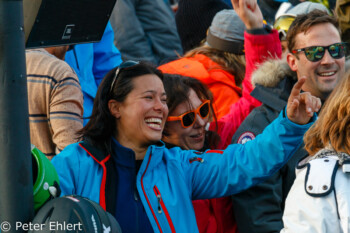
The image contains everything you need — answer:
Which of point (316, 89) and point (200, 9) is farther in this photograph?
point (200, 9)

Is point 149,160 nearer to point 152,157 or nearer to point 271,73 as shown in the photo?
point 152,157

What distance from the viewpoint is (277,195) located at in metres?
4.16

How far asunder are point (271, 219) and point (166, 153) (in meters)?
0.84

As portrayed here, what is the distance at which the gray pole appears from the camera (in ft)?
6.84

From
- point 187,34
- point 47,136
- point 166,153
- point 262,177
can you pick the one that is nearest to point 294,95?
point 262,177

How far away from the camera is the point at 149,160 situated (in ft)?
12.4

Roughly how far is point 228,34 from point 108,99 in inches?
78.1

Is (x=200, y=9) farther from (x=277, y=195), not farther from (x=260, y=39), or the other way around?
(x=277, y=195)

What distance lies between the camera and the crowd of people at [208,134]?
3.00 metres

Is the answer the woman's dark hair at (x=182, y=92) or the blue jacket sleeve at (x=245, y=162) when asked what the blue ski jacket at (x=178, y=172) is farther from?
the woman's dark hair at (x=182, y=92)

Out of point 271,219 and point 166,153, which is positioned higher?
point 166,153

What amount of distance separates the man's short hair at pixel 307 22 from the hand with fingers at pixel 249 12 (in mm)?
280

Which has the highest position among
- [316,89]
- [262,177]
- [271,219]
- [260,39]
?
[260,39]

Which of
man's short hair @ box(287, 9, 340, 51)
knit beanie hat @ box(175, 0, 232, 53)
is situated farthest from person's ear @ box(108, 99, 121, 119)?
knit beanie hat @ box(175, 0, 232, 53)
